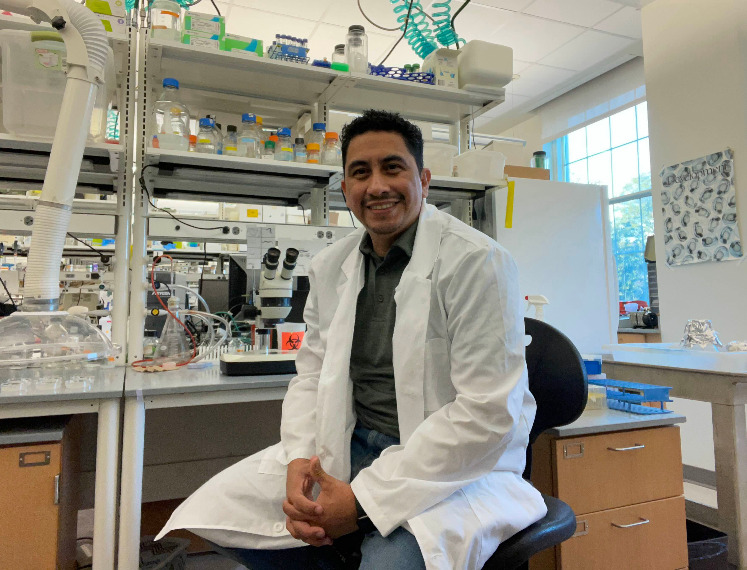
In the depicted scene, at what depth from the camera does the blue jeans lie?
2.67 ft

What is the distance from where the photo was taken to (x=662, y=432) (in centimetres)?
137

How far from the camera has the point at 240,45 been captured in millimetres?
1909

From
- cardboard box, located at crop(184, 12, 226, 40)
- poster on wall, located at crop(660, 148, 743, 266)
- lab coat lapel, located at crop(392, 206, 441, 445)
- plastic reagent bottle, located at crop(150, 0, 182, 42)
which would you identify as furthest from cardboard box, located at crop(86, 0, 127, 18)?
poster on wall, located at crop(660, 148, 743, 266)

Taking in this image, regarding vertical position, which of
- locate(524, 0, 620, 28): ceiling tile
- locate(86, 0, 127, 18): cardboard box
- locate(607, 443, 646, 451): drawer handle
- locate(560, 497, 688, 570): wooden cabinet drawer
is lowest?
locate(560, 497, 688, 570): wooden cabinet drawer

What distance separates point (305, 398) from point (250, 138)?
123cm

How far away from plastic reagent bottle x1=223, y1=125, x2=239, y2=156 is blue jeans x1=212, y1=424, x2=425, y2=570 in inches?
49.4

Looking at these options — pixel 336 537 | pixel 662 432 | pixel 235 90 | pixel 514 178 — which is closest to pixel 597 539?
pixel 662 432

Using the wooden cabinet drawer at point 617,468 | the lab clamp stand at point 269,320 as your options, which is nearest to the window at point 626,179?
the wooden cabinet drawer at point 617,468

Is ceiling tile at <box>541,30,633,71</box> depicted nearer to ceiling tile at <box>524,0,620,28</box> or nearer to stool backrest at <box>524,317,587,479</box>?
ceiling tile at <box>524,0,620,28</box>

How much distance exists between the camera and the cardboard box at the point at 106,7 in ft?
5.45

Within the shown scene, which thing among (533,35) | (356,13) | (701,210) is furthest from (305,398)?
(533,35)

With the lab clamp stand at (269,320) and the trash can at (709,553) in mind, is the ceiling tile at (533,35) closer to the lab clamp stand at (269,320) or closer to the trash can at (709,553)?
the lab clamp stand at (269,320)

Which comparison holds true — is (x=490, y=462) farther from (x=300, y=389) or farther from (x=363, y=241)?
(x=363, y=241)

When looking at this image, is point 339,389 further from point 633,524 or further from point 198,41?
point 198,41
